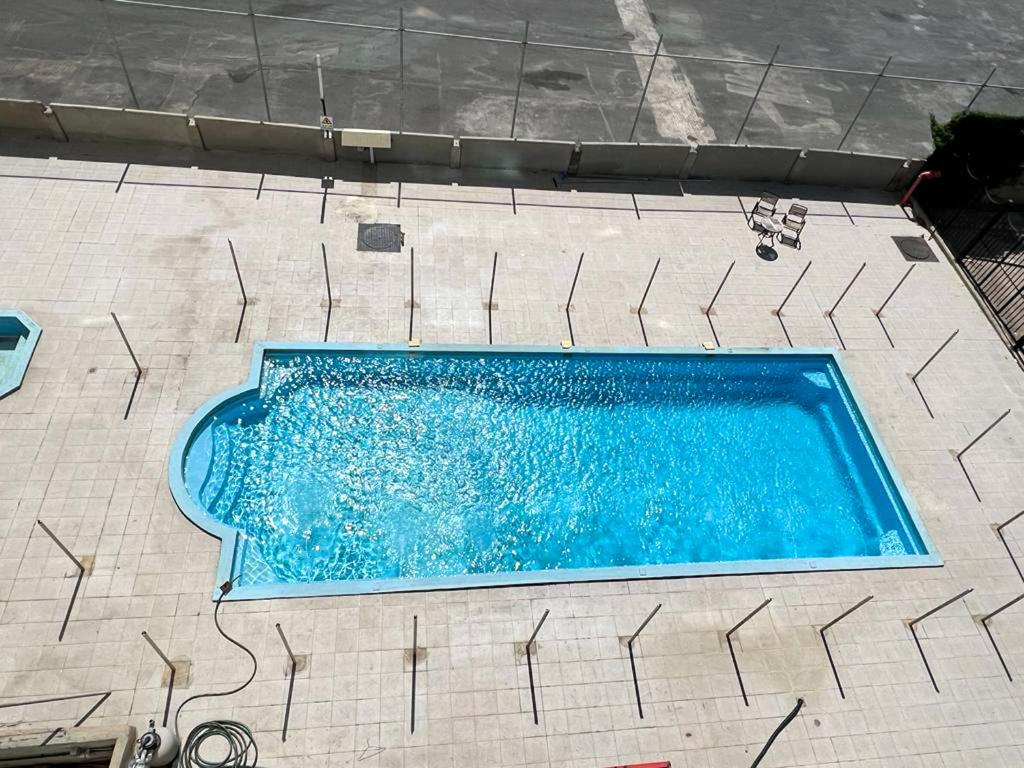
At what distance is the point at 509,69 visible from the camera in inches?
1013

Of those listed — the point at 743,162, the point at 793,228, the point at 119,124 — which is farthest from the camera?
the point at 743,162

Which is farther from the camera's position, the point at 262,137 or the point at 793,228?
the point at 793,228

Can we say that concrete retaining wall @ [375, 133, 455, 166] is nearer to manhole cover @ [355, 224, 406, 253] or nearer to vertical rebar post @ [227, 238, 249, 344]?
manhole cover @ [355, 224, 406, 253]

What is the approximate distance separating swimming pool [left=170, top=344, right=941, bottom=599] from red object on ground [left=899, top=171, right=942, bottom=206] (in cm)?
896

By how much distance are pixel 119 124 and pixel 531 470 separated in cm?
1585

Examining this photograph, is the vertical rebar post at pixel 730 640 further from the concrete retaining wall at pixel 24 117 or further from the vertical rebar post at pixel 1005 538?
the concrete retaining wall at pixel 24 117

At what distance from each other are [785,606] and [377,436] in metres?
9.58

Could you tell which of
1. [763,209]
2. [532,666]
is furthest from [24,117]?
[763,209]

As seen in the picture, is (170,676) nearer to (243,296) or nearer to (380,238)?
(243,296)

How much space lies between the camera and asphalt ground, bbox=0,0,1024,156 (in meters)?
22.5

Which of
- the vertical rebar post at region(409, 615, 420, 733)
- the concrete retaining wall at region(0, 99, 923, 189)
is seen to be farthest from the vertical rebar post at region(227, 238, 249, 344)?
the vertical rebar post at region(409, 615, 420, 733)

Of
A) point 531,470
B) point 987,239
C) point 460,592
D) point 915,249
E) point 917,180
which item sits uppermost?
point 917,180

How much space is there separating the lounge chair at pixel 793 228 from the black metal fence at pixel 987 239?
5.22 metres

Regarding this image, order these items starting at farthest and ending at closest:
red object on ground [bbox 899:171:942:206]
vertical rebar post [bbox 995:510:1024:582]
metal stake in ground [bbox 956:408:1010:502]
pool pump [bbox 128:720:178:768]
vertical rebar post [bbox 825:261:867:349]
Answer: red object on ground [bbox 899:171:942:206]
vertical rebar post [bbox 825:261:867:349]
metal stake in ground [bbox 956:408:1010:502]
vertical rebar post [bbox 995:510:1024:582]
pool pump [bbox 128:720:178:768]
